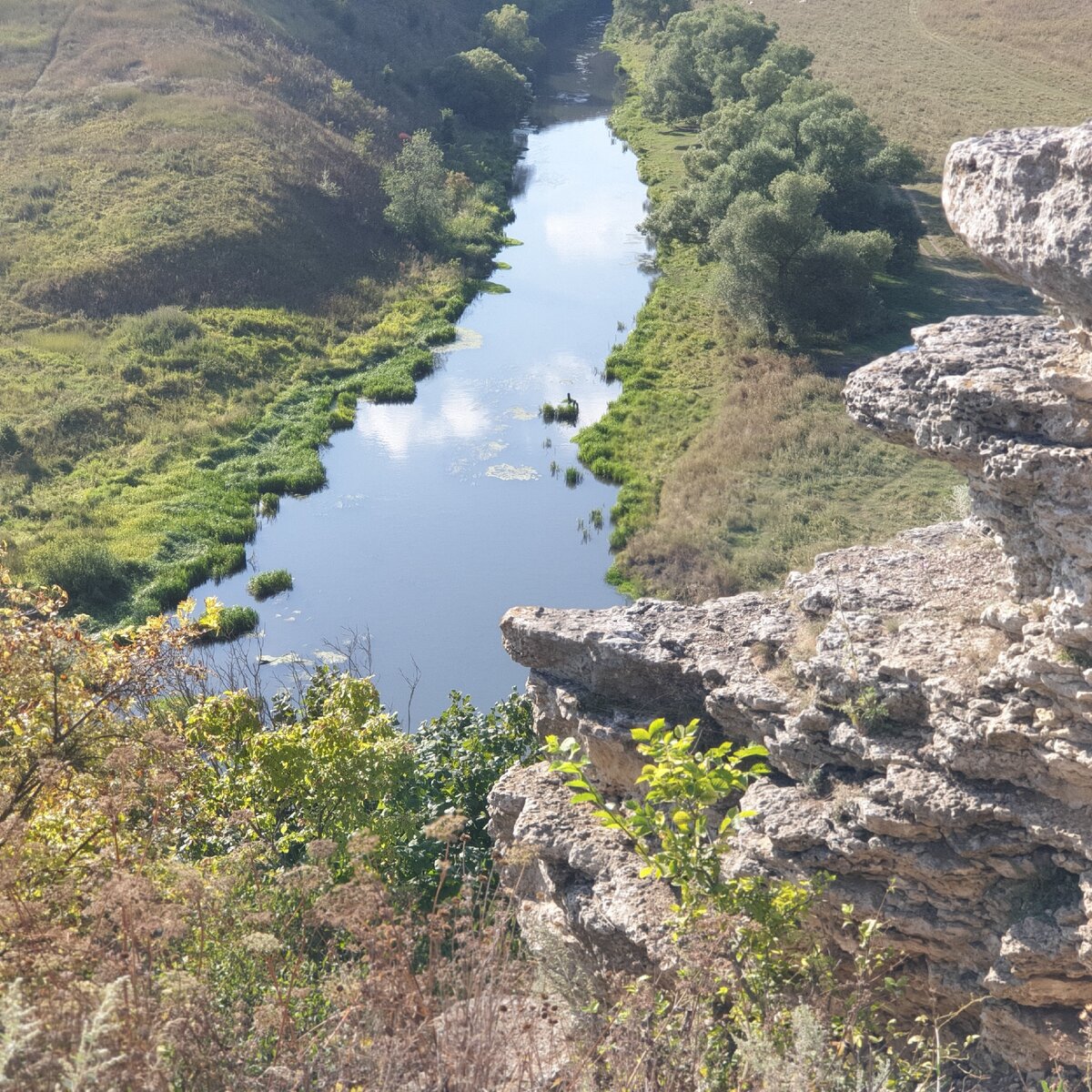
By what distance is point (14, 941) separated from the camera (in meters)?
6.51

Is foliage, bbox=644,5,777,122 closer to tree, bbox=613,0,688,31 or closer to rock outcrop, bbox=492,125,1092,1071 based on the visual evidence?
tree, bbox=613,0,688,31

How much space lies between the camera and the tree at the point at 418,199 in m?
47.6

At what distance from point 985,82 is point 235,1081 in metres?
73.0

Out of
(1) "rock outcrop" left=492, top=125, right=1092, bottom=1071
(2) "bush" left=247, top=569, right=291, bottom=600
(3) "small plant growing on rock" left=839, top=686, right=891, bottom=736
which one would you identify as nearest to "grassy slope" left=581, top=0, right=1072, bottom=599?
(2) "bush" left=247, top=569, right=291, bottom=600

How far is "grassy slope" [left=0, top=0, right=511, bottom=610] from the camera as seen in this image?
2989 centimetres

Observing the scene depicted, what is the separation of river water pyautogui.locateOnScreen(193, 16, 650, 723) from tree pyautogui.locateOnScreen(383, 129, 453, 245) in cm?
417

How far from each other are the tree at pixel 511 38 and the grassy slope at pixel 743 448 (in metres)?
39.1

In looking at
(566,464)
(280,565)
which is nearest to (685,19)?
(566,464)

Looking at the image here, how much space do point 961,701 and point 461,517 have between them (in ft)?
72.2

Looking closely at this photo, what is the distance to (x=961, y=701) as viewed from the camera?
9.23 meters

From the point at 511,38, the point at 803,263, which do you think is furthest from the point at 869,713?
the point at 511,38

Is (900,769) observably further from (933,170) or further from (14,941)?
(933,170)

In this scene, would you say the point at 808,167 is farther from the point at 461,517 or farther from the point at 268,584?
the point at 268,584

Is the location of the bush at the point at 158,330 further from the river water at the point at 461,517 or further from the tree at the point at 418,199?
the tree at the point at 418,199
